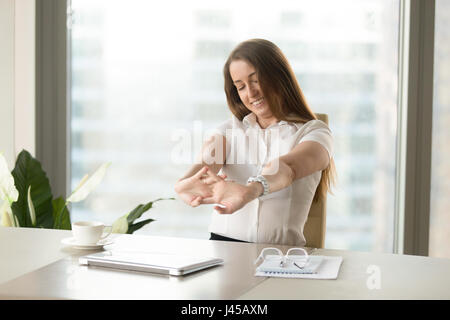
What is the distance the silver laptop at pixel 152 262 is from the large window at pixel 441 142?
209 centimetres

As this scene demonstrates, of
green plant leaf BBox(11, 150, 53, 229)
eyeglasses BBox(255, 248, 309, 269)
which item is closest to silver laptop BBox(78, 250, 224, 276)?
eyeglasses BBox(255, 248, 309, 269)

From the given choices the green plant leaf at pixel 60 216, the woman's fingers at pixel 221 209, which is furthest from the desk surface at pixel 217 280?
the green plant leaf at pixel 60 216

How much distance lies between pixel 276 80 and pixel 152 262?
1.06 metres

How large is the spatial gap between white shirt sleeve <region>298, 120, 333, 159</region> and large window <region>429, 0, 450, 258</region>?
50.1 inches

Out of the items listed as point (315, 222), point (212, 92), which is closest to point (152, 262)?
point (315, 222)

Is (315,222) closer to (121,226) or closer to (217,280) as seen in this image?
(121,226)

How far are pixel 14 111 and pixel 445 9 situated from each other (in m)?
2.65

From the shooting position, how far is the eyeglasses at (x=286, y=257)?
1.57 m

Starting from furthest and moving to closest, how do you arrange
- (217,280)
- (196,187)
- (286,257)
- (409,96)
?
(409,96) → (196,187) → (286,257) → (217,280)

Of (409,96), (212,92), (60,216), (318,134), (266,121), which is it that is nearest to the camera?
(318,134)

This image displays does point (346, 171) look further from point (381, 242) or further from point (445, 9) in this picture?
point (445, 9)

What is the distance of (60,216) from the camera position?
2793 millimetres
